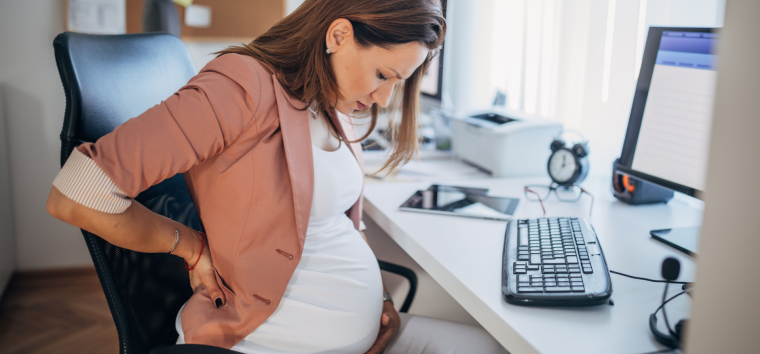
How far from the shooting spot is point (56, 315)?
2.28 m

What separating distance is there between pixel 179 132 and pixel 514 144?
1.16 m

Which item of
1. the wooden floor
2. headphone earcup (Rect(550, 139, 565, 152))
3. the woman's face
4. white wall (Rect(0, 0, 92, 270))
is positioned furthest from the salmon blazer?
white wall (Rect(0, 0, 92, 270))

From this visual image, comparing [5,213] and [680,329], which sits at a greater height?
[680,329]

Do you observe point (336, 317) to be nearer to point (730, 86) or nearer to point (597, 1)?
point (730, 86)

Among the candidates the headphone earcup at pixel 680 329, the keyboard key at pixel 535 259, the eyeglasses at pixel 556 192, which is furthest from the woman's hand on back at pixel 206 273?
the eyeglasses at pixel 556 192

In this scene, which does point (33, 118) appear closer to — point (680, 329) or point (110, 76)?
point (110, 76)

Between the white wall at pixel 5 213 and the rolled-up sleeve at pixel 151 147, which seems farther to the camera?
the white wall at pixel 5 213

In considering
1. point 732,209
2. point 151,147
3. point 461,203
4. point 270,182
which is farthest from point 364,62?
point 732,209

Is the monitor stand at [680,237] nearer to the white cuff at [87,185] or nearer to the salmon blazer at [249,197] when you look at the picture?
the salmon blazer at [249,197]

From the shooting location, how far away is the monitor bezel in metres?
1.19

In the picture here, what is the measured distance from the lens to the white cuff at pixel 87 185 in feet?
2.36

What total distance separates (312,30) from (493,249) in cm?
57

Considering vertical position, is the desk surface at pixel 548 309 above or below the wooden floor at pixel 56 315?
above

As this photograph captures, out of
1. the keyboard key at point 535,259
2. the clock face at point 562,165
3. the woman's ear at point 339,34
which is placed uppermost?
the woman's ear at point 339,34
